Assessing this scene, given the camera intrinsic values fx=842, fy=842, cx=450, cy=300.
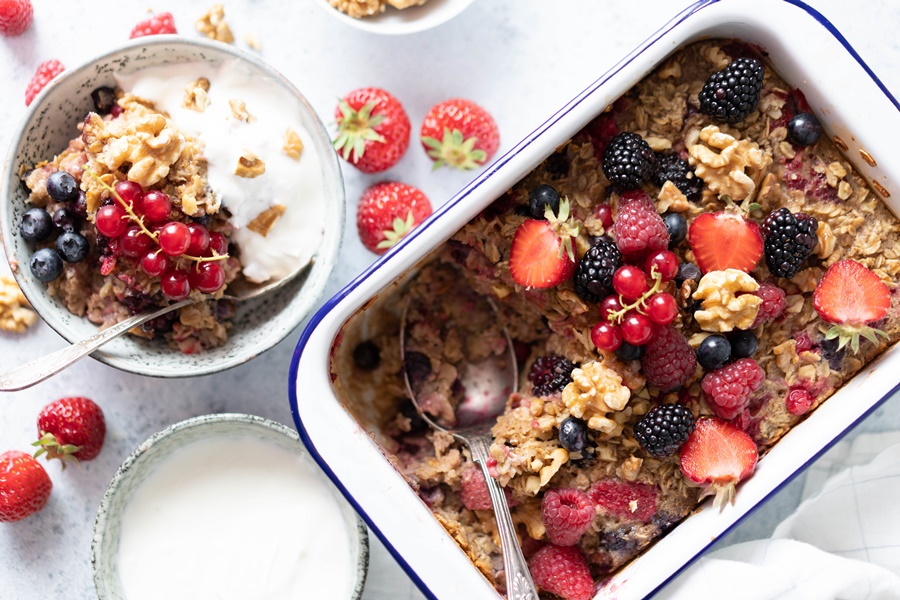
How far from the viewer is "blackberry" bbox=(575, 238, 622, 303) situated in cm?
167

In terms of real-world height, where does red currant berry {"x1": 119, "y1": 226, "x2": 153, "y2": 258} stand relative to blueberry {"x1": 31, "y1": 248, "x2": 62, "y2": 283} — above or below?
above

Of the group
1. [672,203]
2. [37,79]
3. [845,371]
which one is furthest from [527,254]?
[37,79]

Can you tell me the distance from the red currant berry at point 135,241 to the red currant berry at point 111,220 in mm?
18

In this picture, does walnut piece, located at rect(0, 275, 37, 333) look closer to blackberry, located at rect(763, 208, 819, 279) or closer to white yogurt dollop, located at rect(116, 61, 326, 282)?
white yogurt dollop, located at rect(116, 61, 326, 282)

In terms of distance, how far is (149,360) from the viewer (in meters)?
1.98

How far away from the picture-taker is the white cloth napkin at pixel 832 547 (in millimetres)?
1869

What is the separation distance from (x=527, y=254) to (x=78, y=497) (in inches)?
54.1

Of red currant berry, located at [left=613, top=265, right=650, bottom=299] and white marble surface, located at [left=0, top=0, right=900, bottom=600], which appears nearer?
red currant berry, located at [left=613, top=265, right=650, bottom=299]

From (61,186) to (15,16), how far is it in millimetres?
569

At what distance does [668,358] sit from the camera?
1.67 meters

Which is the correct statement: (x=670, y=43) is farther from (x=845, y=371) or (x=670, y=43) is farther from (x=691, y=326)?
(x=845, y=371)

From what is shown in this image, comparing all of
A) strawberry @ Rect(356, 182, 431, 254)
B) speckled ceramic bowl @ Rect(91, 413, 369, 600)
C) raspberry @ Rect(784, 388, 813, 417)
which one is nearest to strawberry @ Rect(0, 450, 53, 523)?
speckled ceramic bowl @ Rect(91, 413, 369, 600)

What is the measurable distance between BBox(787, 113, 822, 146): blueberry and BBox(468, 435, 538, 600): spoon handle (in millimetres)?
930

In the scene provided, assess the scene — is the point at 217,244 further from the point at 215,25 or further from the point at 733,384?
the point at 733,384
